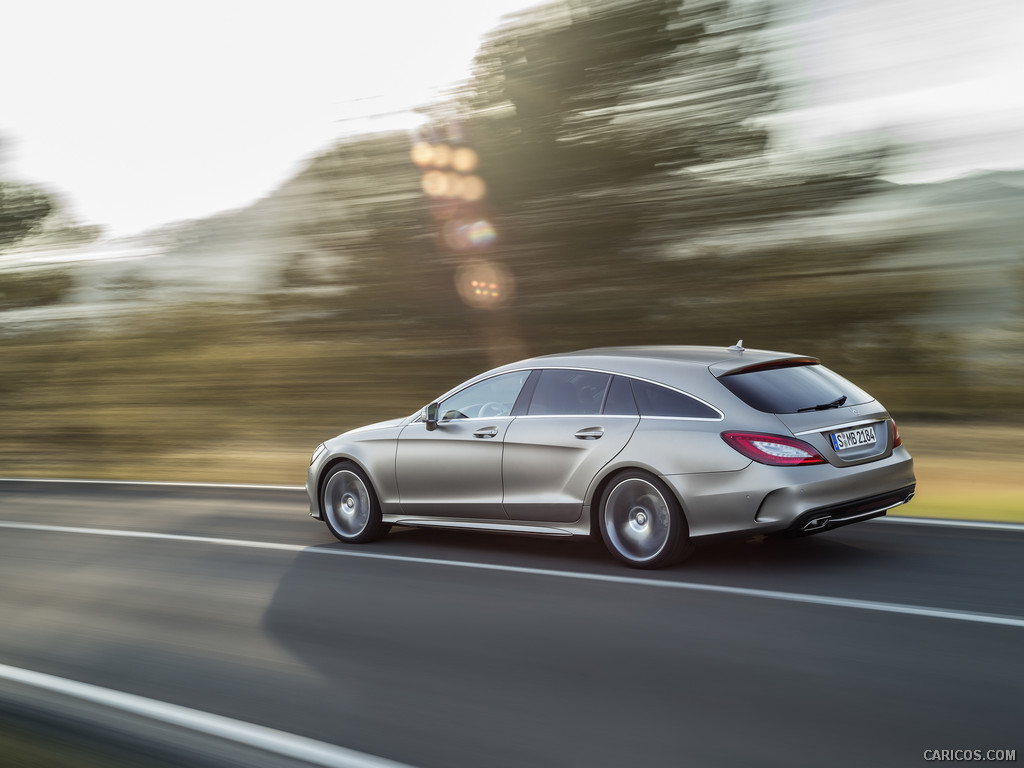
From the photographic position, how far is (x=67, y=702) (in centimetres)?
498

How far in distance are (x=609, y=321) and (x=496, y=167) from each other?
3931 mm

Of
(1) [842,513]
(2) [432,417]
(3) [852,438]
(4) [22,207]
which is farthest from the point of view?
(4) [22,207]

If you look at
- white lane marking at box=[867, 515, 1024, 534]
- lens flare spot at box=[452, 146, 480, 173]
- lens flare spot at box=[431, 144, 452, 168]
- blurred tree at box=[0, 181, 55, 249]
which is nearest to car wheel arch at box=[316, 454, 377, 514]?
white lane marking at box=[867, 515, 1024, 534]

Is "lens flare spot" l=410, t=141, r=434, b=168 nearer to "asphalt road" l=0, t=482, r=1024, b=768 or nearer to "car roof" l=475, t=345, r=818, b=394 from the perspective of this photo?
"asphalt road" l=0, t=482, r=1024, b=768

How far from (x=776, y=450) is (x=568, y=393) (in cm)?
170

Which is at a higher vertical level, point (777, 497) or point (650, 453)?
point (650, 453)

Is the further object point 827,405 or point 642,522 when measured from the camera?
point 642,522

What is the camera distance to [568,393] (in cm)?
740

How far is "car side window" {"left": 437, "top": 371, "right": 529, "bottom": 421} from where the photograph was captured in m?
7.75

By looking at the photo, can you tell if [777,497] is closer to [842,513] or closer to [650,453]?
[842,513]

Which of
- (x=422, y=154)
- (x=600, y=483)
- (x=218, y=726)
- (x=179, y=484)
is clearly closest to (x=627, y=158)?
(x=422, y=154)

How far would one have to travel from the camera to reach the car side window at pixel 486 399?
7.75 meters

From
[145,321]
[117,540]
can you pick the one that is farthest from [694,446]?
[145,321]

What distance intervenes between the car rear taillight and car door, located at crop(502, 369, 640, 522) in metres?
0.81
